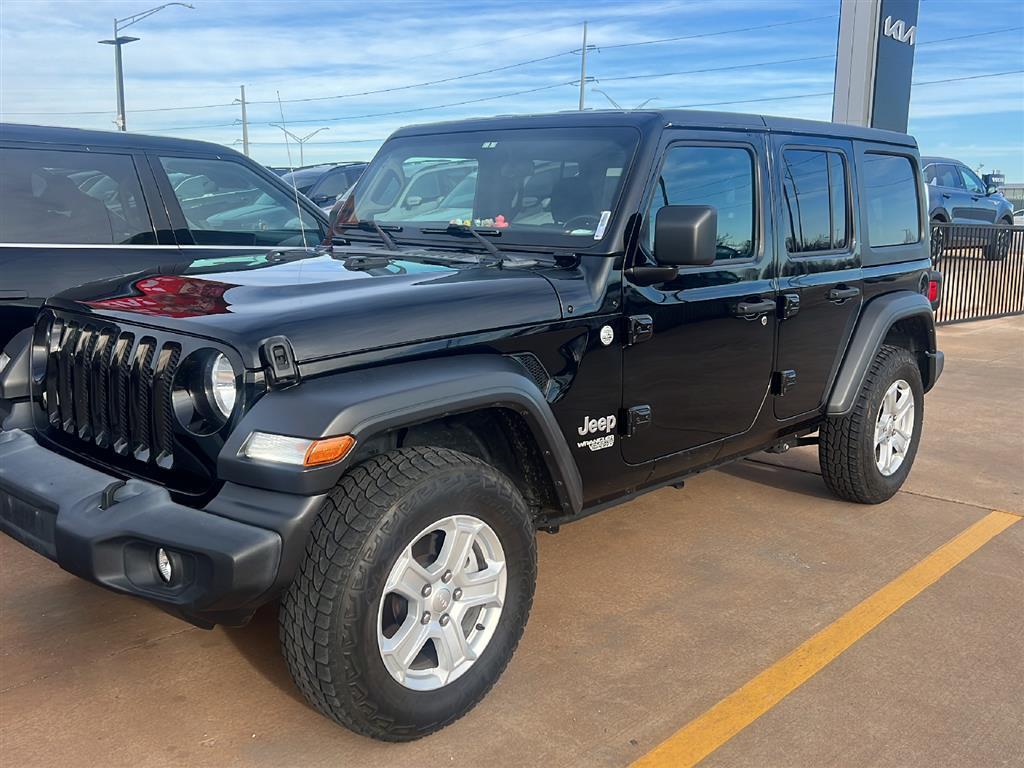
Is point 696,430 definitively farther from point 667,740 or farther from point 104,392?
point 104,392

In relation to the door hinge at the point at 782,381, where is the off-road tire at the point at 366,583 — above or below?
below

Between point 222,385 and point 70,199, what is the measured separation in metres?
2.94

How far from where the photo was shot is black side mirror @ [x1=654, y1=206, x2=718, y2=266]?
335cm

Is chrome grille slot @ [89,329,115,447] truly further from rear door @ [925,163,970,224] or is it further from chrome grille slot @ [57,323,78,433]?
rear door @ [925,163,970,224]

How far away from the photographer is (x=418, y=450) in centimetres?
285

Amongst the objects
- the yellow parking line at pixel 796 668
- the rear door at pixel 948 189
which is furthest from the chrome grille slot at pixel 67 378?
the rear door at pixel 948 189

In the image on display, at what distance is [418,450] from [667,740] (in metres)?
1.16

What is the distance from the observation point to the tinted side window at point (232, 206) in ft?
17.9

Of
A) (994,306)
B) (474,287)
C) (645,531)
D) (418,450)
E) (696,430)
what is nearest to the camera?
(418,450)

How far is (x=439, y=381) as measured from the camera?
2.81m

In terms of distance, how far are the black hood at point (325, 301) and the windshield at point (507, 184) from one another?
321 mm

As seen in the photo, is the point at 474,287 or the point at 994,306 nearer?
the point at 474,287

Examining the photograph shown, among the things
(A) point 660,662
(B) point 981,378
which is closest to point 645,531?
(A) point 660,662

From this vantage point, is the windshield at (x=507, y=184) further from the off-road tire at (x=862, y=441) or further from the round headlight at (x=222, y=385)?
the off-road tire at (x=862, y=441)
